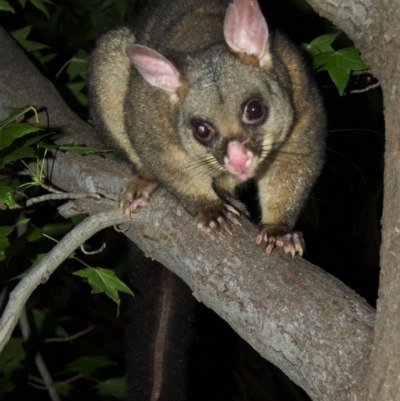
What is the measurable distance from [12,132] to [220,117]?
92 cm

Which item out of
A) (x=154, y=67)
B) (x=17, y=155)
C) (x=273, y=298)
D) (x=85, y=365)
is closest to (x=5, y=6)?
(x=154, y=67)

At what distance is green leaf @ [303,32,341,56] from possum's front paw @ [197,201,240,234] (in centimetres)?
101

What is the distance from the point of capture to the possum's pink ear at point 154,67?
3.46 meters

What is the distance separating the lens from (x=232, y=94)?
3.49m

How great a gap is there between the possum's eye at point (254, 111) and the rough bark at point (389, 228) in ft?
2.63

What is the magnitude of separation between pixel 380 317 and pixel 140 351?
5.62 ft

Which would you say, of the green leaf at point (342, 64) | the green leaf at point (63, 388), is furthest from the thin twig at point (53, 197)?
the green leaf at point (63, 388)

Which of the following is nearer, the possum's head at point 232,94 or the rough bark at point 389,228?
the rough bark at point 389,228

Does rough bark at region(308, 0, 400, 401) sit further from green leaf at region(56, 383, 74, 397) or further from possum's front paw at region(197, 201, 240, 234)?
green leaf at region(56, 383, 74, 397)

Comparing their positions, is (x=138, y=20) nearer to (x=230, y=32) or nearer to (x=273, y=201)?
(x=230, y=32)

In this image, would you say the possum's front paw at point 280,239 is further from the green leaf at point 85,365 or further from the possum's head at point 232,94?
the green leaf at point 85,365

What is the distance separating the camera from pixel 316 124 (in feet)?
12.6

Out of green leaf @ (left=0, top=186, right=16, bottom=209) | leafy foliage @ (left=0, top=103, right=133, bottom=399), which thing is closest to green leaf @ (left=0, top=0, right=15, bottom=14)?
leafy foliage @ (left=0, top=103, right=133, bottom=399)

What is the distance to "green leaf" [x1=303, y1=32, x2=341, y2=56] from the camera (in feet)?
13.2
